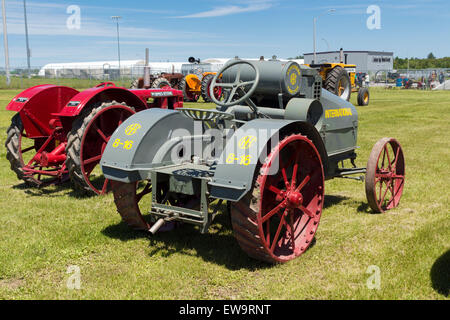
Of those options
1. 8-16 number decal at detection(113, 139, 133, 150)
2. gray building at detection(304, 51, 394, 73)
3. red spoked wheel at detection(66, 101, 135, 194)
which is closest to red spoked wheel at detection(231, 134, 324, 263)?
8-16 number decal at detection(113, 139, 133, 150)

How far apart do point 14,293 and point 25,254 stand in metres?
0.81

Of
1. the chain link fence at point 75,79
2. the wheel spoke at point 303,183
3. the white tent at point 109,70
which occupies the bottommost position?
the wheel spoke at point 303,183

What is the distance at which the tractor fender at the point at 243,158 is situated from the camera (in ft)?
11.9

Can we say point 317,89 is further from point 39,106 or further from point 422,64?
point 422,64

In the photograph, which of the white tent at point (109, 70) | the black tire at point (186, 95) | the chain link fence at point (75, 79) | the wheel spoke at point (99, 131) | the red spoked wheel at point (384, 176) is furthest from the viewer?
the white tent at point (109, 70)

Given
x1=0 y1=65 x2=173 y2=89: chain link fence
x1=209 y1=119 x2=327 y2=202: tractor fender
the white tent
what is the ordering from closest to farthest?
x1=209 y1=119 x2=327 y2=202: tractor fender, x1=0 y1=65 x2=173 y2=89: chain link fence, the white tent

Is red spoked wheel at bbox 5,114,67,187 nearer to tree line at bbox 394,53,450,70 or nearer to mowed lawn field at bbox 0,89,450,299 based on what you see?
mowed lawn field at bbox 0,89,450,299

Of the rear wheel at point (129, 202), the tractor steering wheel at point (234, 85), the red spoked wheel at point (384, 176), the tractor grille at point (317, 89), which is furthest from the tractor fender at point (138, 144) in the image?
the red spoked wheel at point (384, 176)

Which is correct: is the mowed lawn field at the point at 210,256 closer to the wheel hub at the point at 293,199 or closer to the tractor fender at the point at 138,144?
the wheel hub at the point at 293,199

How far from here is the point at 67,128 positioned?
6.86m

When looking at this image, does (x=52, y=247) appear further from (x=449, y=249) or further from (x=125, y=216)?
(x=449, y=249)

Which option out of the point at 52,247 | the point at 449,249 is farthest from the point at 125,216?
the point at 449,249

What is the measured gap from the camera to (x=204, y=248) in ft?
15.3

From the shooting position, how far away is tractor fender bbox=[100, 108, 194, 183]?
438 centimetres
